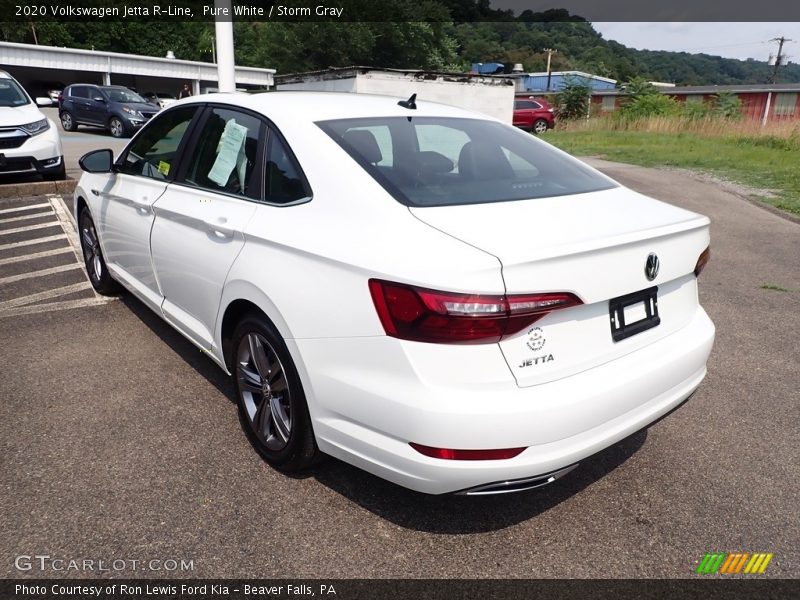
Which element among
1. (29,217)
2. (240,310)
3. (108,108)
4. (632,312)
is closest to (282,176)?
(240,310)

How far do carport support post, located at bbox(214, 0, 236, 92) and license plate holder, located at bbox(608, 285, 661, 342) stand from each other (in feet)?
33.2

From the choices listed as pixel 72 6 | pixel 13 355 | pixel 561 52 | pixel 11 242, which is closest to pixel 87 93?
pixel 11 242

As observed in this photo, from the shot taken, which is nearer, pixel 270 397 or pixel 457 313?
pixel 457 313

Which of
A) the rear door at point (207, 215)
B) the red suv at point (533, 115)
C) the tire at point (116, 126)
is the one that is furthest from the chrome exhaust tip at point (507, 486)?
the red suv at point (533, 115)

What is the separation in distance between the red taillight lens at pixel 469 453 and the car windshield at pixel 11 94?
414 inches

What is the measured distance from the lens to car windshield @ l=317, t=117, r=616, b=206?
256 cm

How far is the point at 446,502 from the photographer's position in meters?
2.70

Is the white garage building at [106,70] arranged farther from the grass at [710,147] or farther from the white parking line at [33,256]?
the white parking line at [33,256]

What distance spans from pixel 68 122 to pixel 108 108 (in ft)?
10.5

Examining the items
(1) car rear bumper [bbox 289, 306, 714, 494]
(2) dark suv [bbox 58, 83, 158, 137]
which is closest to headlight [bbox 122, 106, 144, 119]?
(2) dark suv [bbox 58, 83, 158, 137]

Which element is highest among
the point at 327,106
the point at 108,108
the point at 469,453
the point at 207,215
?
the point at 327,106

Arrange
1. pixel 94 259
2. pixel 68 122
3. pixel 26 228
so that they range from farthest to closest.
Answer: pixel 68 122 < pixel 26 228 < pixel 94 259

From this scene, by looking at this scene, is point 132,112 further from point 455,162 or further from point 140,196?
point 455,162

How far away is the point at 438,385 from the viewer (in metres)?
2.04
